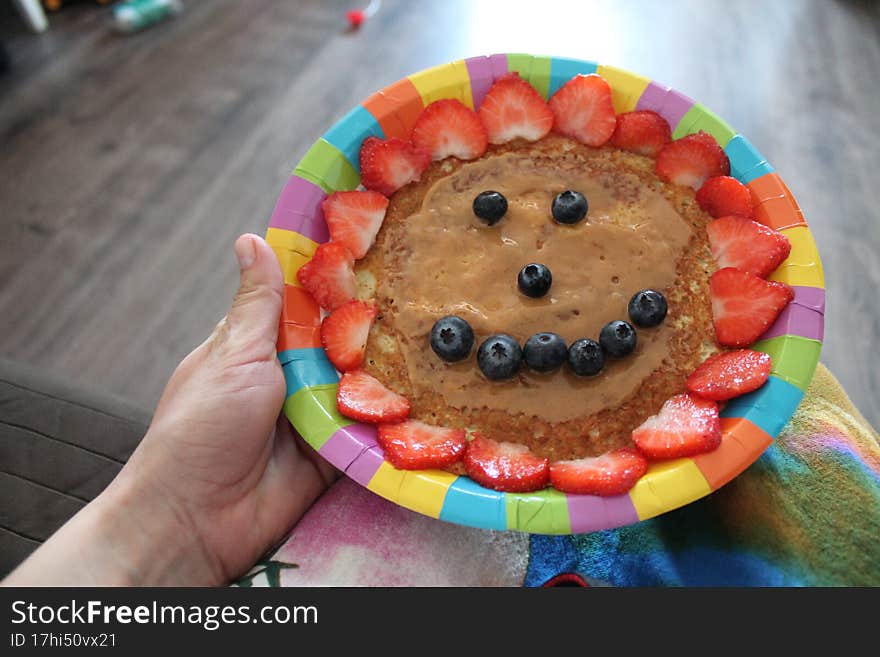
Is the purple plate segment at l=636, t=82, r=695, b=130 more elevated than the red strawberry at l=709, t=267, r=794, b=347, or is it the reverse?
the purple plate segment at l=636, t=82, r=695, b=130

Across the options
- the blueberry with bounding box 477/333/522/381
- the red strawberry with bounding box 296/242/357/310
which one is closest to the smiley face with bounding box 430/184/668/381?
the blueberry with bounding box 477/333/522/381

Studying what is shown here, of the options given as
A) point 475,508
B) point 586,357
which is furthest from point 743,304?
point 475,508

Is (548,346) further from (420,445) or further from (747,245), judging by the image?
(747,245)

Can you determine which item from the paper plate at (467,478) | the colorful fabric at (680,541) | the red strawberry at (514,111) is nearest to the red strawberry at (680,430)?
the paper plate at (467,478)

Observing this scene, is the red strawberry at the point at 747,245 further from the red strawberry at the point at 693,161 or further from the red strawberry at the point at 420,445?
the red strawberry at the point at 420,445

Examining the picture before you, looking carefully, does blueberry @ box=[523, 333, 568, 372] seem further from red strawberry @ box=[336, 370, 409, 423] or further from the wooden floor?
the wooden floor

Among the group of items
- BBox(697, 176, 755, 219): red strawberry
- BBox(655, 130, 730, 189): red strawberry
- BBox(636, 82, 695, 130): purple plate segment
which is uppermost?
BBox(636, 82, 695, 130): purple plate segment
